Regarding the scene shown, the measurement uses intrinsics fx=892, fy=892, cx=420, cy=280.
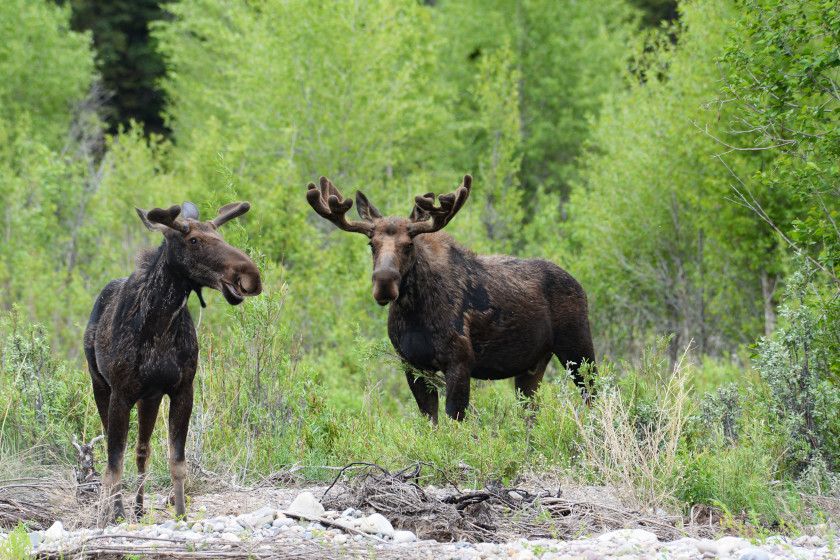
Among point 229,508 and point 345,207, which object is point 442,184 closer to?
point 345,207

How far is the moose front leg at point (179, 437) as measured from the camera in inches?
235

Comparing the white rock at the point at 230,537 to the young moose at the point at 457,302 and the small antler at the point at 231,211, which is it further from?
the young moose at the point at 457,302

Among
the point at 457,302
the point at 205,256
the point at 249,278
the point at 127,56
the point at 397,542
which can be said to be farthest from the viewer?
the point at 127,56

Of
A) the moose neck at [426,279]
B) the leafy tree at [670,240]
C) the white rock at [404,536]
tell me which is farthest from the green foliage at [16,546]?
the leafy tree at [670,240]

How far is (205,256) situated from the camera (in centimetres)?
580

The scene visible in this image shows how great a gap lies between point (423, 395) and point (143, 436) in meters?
2.89

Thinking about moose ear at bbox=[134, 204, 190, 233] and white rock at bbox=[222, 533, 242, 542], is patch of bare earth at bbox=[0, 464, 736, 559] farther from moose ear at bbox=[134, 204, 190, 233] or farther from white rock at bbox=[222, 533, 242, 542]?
moose ear at bbox=[134, 204, 190, 233]

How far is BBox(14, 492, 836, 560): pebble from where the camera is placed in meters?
5.20

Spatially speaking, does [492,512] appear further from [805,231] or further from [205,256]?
[805,231]

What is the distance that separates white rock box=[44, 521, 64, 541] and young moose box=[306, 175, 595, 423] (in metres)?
3.01

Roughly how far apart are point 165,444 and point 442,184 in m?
20.1

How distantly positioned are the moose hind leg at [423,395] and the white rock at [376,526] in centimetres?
253

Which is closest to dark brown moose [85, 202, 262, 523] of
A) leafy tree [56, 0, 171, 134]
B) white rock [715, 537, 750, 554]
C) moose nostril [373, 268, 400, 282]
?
moose nostril [373, 268, 400, 282]

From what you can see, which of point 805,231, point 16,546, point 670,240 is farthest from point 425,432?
point 670,240
